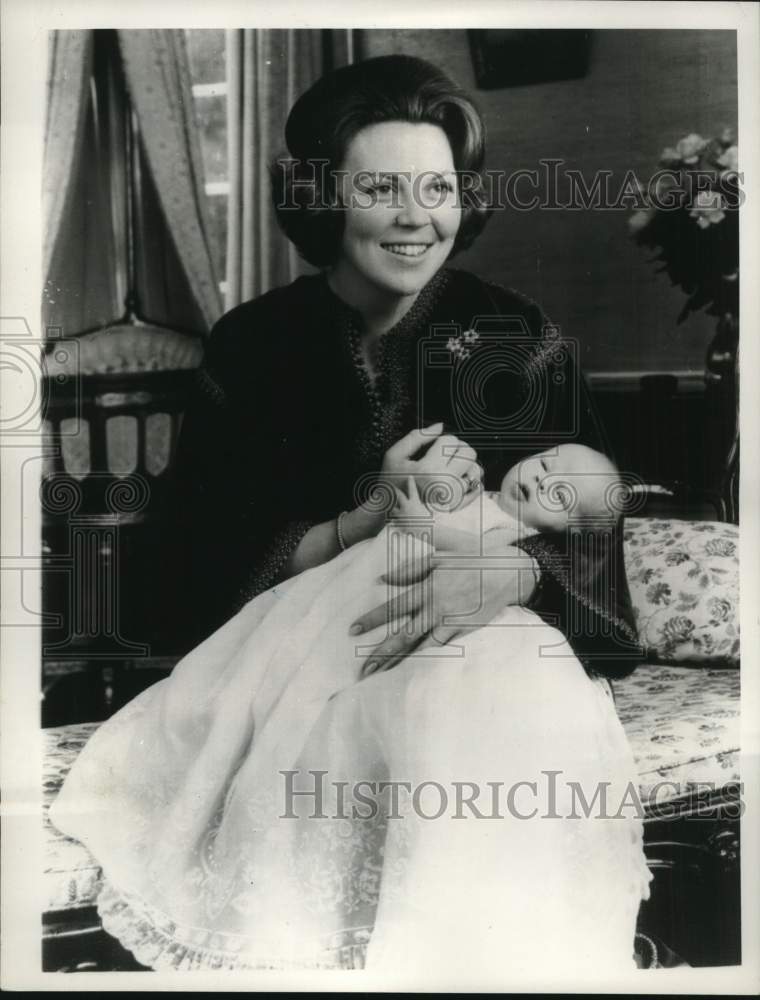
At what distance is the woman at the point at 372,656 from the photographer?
1.99 metres

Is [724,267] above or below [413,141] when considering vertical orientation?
below

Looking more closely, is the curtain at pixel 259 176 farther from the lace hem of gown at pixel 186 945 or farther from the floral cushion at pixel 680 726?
the lace hem of gown at pixel 186 945

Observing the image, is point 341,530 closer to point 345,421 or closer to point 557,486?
point 345,421

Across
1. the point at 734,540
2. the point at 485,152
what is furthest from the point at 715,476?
the point at 485,152

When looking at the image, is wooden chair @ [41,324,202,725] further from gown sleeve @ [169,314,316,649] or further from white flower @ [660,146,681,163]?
white flower @ [660,146,681,163]

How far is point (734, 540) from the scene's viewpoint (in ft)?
6.80

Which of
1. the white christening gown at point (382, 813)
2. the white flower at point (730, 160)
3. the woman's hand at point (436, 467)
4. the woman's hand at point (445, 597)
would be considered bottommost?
the white christening gown at point (382, 813)

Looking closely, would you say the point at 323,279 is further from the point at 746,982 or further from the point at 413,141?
the point at 746,982

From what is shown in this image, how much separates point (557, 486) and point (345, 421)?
1.56ft

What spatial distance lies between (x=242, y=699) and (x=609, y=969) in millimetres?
973

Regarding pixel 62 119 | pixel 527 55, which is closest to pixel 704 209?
pixel 527 55

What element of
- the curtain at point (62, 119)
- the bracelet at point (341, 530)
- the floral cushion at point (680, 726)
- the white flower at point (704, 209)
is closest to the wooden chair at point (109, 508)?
the curtain at point (62, 119)

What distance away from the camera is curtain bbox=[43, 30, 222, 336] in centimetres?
208

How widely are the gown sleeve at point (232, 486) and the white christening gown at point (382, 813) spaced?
106mm
